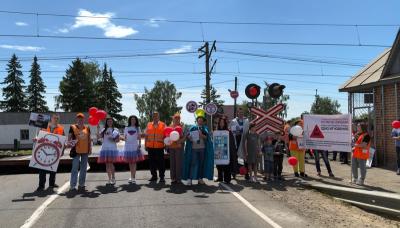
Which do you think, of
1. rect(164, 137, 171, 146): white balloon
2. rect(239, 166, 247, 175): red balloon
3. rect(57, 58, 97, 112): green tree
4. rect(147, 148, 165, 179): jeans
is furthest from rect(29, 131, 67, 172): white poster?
rect(57, 58, 97, 112): green tree

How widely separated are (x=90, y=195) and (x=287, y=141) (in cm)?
645

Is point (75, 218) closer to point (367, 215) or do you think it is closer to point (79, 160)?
point (79, 160)

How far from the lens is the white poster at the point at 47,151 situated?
1123cm

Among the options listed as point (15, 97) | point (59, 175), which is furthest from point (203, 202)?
point (15, 97)

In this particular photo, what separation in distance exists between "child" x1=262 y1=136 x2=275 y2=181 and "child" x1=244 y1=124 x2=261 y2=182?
0.25 metres

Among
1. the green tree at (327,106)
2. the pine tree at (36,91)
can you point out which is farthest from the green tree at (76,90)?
the green tree at (327,106)

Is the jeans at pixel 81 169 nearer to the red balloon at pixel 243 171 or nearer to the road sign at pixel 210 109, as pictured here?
the red balloon at pixel 243 171

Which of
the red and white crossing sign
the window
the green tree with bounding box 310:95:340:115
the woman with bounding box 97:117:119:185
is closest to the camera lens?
the woman with bounding box 97:117:119:185

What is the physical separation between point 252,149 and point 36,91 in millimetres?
89357

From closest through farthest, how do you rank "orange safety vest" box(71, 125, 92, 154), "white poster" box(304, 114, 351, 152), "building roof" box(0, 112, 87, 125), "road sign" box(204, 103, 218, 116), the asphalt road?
the asphalt road
"orange safety vest" box(71, 125, 92, 154)
"white poster" box(304, 114, 351, 152)
"road sign" box(204, 103, 218, 116)
"building roof" box(0, 112, 87, 125)

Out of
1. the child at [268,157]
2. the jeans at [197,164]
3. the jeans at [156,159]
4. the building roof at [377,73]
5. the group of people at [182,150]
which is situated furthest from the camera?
the building roof at [377,73]

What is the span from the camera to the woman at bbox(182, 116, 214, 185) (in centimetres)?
1174

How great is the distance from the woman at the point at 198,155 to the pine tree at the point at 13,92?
289 ft

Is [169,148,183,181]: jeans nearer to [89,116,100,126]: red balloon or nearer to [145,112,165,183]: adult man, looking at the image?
[145,112,165,183]: adult man
